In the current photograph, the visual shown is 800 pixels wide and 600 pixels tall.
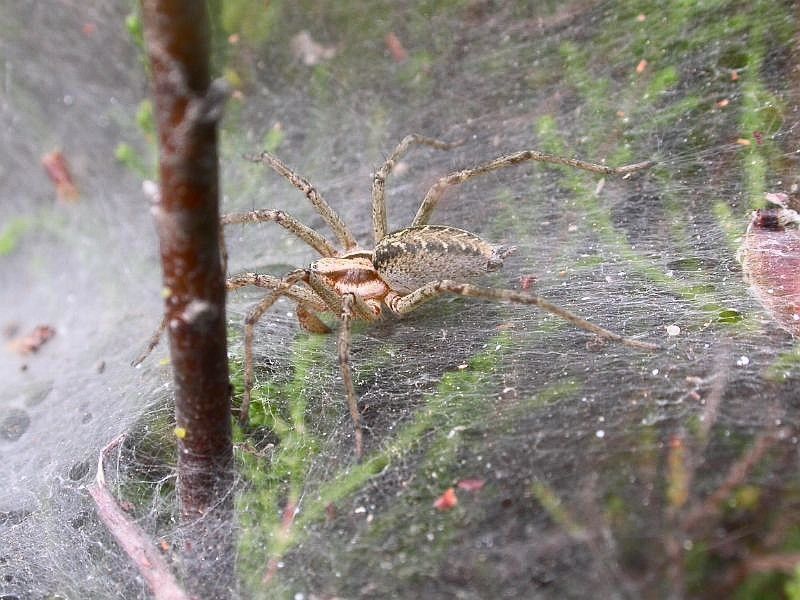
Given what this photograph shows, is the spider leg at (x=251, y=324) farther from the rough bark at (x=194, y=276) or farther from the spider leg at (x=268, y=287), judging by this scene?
the rough bark at (x=194, y=276)

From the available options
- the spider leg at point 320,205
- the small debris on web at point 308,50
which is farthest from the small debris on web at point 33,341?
the small debris on web at point 308,50

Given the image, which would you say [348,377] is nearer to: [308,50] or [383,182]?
[383,182]

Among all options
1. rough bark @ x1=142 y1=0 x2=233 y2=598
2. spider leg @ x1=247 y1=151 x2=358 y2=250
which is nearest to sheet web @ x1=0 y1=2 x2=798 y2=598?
rough bark @ x1=142 y1=0 x2=233 y2=598

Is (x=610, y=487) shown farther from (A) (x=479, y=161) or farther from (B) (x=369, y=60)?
(B) (x=369, y=60)

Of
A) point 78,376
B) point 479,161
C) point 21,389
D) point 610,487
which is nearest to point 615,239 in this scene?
point 479,161

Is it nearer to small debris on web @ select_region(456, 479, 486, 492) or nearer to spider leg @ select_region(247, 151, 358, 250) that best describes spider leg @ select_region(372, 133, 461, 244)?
spider leg @ select_region(247, 151, 358, 250)

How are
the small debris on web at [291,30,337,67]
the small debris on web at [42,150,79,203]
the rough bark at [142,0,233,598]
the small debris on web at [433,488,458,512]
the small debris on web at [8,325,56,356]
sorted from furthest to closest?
the small debris on web at [42,150,79,203], the small debris on web at [8,325,56,356], the small debris on web at [291,30,337,67], the small debris on web at [433,488,458,512], the rough bark at [142,0,233,598]

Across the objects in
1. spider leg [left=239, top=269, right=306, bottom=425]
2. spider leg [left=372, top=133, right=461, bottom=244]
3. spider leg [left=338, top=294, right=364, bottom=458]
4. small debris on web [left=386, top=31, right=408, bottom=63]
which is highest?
small debris on web [left=386, top=31, right=408, bottom=63]
